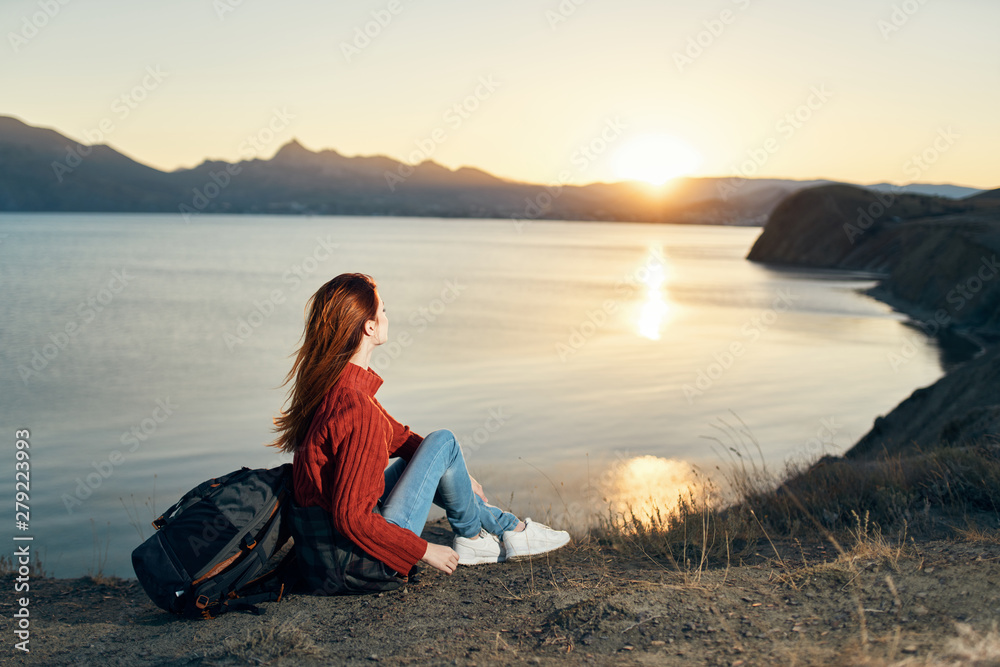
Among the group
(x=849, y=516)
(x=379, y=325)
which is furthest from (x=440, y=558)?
(x=849, y=516)

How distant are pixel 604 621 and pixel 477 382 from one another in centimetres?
1133

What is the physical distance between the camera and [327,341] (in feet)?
11.8

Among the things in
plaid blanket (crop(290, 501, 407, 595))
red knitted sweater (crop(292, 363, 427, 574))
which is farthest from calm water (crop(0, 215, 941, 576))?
red knitted sweater (crop(292, 363, 427, 574))

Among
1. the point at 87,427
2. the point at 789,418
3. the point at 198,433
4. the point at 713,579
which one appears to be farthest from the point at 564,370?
the point at 713,579

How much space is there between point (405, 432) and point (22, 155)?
216209 mm

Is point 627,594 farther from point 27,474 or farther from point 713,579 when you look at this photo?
point 27,474

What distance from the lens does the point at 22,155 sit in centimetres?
18400

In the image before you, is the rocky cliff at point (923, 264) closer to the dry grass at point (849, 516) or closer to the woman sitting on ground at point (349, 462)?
the dry grass at point (849, 516)

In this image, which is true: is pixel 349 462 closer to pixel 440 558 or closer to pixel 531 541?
pixel 440 558

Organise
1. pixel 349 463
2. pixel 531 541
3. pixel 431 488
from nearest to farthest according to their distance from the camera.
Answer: pixel 349 463, pixel 431 488, pixel 531 541

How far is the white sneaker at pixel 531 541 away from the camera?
14.7 feet

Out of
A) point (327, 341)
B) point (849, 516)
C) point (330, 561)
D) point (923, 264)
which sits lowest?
point (849, 516)

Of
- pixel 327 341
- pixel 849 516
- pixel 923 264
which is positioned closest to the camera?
pixel 327 341

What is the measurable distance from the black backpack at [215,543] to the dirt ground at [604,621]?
19 cm
